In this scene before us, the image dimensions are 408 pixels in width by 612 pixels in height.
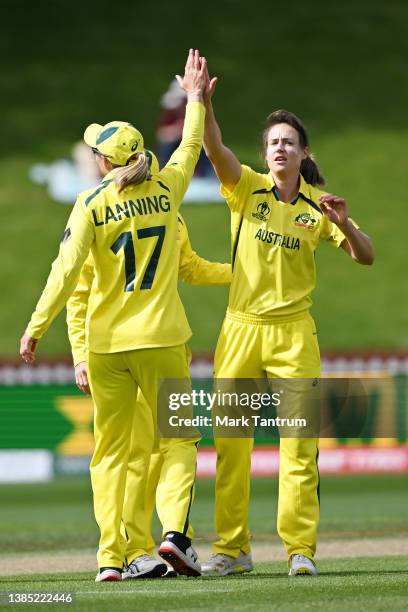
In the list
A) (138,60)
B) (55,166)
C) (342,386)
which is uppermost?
(138,60)

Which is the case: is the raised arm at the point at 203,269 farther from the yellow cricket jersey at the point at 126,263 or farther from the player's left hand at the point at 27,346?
the player's left hand at the point at 27,346

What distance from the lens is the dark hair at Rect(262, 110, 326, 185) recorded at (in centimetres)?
733

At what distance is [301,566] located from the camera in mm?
7012

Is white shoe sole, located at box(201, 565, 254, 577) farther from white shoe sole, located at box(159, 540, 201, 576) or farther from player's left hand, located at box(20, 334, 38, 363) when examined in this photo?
player's left hand, located at box(20, 334, 38, 363)

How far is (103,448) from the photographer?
22.6 ft

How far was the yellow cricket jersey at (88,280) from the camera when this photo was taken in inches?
283

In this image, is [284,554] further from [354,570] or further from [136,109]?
[136,109]

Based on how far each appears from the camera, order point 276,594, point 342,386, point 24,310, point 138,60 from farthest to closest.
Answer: point 138,60 < point 24,310 < point 342,386 < point 276,594

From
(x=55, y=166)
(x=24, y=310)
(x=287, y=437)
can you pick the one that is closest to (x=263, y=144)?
(x=287, y=437)

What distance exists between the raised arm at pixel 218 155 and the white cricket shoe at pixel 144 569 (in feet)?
6.56

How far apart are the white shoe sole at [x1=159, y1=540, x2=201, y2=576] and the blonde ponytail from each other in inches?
68.4

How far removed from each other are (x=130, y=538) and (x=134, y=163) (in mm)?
1884

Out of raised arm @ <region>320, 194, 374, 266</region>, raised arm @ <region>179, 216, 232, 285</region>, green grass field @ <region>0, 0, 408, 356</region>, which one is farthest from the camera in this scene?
green grass field @ <region>0, 0, 408, 356</region>

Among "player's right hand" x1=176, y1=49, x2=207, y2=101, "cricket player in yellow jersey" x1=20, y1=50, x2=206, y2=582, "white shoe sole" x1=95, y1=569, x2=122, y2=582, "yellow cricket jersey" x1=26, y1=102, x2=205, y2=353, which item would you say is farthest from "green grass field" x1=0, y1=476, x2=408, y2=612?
"player's right hand" x1=176, y1=49, x2=207, y2=101
